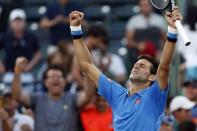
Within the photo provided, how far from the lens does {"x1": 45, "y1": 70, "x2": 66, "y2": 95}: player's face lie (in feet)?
37.1

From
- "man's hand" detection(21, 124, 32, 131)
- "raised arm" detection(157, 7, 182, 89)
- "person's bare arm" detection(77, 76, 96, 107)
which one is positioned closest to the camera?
"raised arm" detection(157, 7, 182, 89)

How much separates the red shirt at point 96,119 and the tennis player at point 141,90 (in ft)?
7.28

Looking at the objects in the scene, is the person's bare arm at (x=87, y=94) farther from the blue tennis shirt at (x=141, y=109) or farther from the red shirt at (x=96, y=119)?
the blue tennis shirt at (x=141, y=109)

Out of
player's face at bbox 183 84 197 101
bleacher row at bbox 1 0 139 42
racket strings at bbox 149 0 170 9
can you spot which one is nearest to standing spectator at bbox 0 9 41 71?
bleacher row at bbox 1 0 139 42

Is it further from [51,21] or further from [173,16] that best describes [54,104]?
[51,21]

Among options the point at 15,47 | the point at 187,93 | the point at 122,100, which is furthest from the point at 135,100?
the point at 15,47

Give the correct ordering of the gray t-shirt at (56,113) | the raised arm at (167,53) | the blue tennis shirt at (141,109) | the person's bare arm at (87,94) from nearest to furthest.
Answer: the raised arm at (167,53)
the blue tennis shirt at (141,109)
the person's bare arm at (87,94)
the gray t-shirt at (56,113)

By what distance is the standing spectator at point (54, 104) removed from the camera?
11.2m

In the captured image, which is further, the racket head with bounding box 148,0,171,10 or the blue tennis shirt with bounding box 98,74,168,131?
the blue tennis shirt with bounding box 98,74,168,131

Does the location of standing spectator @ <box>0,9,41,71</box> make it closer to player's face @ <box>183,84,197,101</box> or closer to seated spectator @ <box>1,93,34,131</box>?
seated spectator @ <box>1,93,34,131</box>

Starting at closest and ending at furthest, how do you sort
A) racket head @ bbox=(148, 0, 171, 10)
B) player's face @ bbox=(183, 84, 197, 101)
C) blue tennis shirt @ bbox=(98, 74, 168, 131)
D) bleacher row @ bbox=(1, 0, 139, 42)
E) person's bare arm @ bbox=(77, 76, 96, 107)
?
1. racket head @ bbox=(148, 0, 171, 10)
2. blue tennis shirt @ bbox=(98, 74, 168, 131)
3. person's bare arm @ bbox=(77, 76, 96, 107)
4. player's face @ bbox=(183, 84, 197, 101)
5. bleacher row @ bbox=(1, 0, 139, 42)

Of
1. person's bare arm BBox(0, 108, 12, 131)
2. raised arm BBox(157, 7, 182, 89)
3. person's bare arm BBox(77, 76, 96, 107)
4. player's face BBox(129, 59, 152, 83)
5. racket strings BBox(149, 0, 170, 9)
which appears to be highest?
racket strings BBox(149, 0, 170, 9)

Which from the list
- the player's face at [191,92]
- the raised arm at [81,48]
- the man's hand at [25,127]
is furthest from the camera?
the player's face at [191,92]

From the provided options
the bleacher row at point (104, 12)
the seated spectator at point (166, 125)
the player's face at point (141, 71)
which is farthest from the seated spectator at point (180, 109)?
the bleacher row at point (104, 12)
